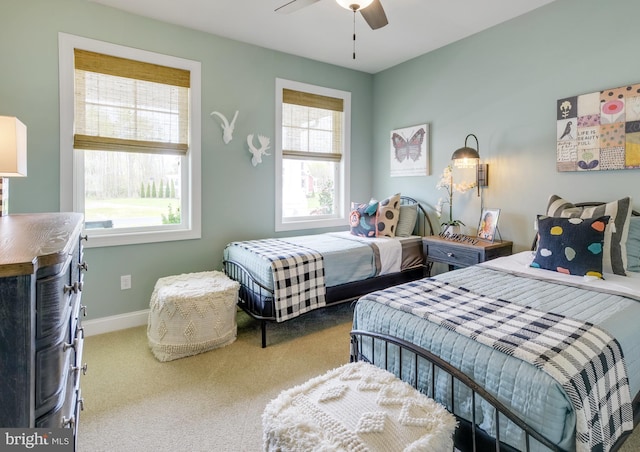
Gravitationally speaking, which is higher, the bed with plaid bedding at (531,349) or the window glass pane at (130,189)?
the window glass pane at (130,189)

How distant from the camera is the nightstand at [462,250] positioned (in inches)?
120

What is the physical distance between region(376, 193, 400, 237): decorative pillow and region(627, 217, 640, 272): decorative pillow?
191 centimetres

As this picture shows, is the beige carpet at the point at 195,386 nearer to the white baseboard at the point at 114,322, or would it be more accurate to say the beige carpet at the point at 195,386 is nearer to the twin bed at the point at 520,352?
the white baseboard at the point at 114,322

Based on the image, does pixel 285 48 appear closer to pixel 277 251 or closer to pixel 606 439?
pixel 277 251

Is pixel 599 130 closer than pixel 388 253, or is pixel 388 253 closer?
pixel 599 130

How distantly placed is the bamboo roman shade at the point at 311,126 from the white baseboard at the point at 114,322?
219 cm

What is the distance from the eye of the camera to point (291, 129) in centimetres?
407

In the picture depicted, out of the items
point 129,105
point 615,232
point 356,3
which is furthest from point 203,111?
point 615,232

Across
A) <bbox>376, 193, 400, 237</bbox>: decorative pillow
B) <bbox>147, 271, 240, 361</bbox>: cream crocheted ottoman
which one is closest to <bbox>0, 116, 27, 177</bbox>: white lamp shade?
<bbox>147, 271, 240, 361</bbox>: cream crocheted ottoman

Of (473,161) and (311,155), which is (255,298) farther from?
(473,161)

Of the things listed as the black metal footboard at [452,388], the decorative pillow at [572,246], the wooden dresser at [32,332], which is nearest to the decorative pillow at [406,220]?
the decorative pillow at [572,246]

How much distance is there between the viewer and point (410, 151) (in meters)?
4.19

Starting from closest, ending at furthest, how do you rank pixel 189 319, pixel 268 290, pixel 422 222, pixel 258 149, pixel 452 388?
pixel 452 388 < pixel 189 319 < pixel 268 290 < pixel 258 149 < pixel 422 222

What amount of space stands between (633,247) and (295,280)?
232 centimetres
